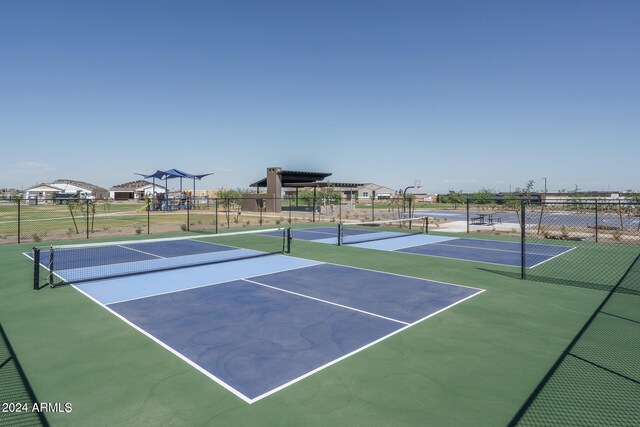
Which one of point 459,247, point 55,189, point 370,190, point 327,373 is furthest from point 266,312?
point 55,189

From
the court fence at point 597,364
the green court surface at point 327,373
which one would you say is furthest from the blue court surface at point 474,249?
the green court surface at point 327,373

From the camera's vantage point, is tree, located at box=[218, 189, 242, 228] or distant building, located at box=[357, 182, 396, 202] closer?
tree, located at box=[218, 189, 242, 228]

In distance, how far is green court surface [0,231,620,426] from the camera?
15.1 feet

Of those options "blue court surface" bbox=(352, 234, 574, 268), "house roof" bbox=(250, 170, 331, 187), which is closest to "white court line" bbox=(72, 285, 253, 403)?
"blue court surface" bbox=(352, 234, 574, 268)

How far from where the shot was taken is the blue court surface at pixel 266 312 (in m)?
6.01

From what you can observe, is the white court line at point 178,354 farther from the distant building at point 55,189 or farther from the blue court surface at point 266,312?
the distant building at point 55,189

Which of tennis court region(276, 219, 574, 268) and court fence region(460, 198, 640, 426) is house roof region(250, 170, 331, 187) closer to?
tennis court region(276, 219, 574, 268)

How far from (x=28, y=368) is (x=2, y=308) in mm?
4260

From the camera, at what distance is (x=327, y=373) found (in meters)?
5.65

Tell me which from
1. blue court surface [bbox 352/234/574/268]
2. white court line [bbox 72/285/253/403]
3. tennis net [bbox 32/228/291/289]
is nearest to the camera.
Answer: white court line [bbox 72/285/253/403]

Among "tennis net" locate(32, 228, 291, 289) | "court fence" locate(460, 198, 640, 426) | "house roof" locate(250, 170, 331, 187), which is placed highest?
"house roof" locate(250, 170, 331, 187)

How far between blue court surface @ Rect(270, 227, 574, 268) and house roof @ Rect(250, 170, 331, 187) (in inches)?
1063

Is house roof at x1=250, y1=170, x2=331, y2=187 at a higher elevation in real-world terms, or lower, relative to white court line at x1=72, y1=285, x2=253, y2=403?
higher

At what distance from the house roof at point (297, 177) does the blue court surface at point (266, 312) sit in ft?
124
